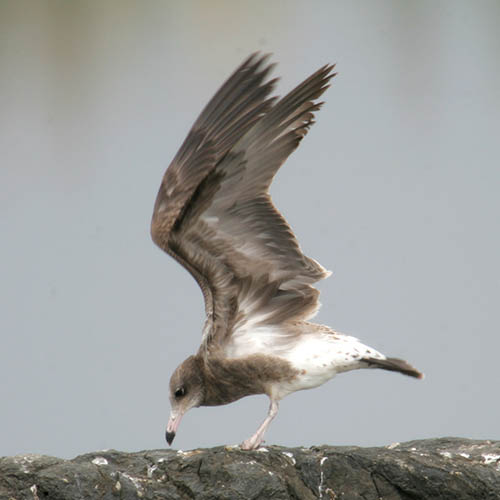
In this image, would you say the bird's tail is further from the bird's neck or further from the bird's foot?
the bird's foot

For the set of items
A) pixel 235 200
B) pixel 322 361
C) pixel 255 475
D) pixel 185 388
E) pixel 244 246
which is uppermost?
pixel 235 200

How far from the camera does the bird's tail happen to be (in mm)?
5750

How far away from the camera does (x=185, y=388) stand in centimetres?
608

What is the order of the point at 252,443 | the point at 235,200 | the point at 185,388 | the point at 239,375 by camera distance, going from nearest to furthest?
the point at 252,443, the point at 235,200, the point at 239,375, the point at 185,388

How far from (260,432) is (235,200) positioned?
1267 mm

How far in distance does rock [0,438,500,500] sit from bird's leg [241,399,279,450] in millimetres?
97

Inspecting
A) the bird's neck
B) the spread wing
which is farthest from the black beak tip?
the spread wing

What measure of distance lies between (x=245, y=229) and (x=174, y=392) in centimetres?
105

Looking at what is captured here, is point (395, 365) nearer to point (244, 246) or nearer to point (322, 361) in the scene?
point (322, 361)

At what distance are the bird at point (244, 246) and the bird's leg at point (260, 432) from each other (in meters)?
0.01

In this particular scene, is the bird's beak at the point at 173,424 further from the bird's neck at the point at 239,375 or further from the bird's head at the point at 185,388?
the bird's neck at the point at 239,375

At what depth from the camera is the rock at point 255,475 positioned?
15.2 ft

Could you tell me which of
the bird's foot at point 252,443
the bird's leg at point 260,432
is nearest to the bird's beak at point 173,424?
the bird's leg at point 260,432

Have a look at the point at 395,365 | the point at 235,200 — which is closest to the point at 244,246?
the point at 235,200
